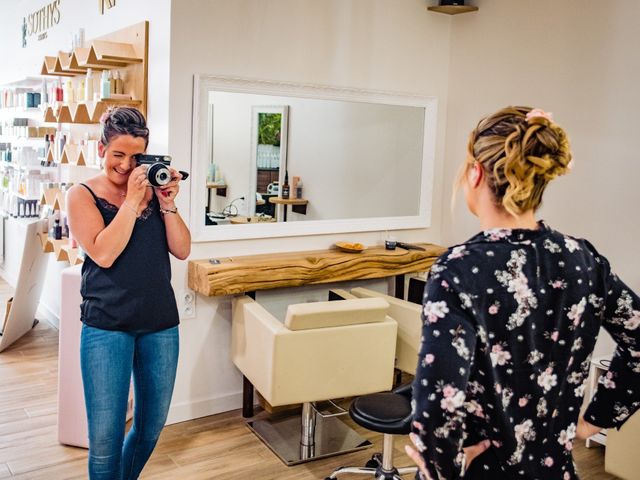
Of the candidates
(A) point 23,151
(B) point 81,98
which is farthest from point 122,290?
(A) point 23,151

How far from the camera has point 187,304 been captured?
337 centimetres

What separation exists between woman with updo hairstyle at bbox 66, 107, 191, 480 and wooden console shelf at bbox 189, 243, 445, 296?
0.83m

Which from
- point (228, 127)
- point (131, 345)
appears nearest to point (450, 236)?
point (228, 127)

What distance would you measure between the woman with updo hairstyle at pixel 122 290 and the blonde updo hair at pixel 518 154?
130cm

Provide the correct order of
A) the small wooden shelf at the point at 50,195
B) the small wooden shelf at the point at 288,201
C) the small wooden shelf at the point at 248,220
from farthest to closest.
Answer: the small wooden shelf at the point at 50,195 → the small wooden shelf at the point at 288,201 → the small wooden shelf at the point at 248,220

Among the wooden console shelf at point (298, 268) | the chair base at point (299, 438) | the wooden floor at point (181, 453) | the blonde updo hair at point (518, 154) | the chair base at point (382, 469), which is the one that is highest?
the blonde updo hair at point (518, 154)

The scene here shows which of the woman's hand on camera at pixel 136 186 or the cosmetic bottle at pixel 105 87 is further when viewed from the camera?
the cosmetic bottle at pixel 105 87

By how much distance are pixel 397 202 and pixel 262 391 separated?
1587mm

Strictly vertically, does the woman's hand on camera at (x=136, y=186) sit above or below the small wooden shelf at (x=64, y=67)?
below

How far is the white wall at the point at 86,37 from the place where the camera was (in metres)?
3.24

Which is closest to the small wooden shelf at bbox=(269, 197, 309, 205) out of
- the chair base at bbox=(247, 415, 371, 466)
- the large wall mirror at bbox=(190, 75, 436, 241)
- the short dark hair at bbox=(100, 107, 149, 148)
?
the large wall mirror at bbox=(190, 75, 436, 241)

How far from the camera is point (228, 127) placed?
338 centimetres

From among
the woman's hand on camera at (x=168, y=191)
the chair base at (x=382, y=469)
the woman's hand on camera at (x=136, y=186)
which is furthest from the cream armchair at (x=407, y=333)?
the woman's hand on camera at (x=136, y=186)

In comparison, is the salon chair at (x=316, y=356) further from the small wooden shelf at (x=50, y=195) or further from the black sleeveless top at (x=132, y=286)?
the small wooden shelf at (x=50, y=195)
